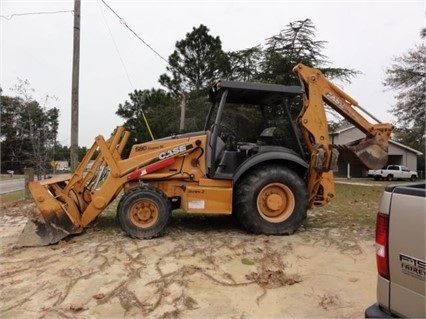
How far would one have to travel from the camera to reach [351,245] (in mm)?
6324

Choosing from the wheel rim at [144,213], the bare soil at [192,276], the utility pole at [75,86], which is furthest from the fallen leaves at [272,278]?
the utility pole at [75,86]

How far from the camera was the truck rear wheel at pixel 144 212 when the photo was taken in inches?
267

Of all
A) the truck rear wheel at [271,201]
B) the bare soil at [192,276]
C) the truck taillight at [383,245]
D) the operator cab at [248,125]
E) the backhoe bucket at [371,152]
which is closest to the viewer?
the truck taillight at [383,245]

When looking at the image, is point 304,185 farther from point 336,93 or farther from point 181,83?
point 181,83

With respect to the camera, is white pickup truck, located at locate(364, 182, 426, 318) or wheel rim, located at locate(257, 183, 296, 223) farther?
wheel rim, located at locate(257, 183, 296, 223)

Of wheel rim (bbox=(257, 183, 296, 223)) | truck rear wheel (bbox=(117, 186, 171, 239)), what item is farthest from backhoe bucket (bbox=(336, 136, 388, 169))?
truck rear wheel (bbox=(117, 186, 171, 239))

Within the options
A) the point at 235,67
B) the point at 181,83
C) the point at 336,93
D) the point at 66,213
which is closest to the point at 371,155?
the point at 336,93

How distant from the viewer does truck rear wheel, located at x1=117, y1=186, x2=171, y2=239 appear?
267 inches

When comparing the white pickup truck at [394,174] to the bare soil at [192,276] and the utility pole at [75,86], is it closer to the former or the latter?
the utility pole at [75,86]

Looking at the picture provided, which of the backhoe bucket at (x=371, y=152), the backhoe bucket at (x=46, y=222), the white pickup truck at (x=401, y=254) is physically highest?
the backhoe bucket at (x=371, y=152)

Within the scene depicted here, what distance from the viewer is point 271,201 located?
23.2 feet

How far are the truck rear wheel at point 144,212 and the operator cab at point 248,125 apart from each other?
3.28 feet

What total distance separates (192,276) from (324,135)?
366 cm

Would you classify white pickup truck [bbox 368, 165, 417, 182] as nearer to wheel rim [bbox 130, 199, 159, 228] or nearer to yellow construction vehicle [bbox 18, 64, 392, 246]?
yellow construction vehicle [bbox 18, 64, 392, 246]
